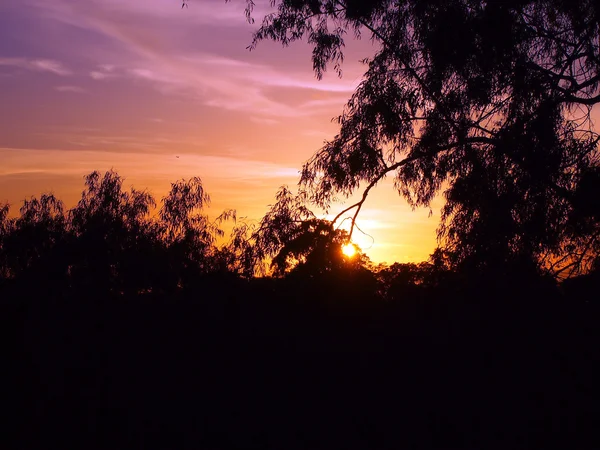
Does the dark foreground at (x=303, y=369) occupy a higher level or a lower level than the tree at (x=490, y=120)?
lower

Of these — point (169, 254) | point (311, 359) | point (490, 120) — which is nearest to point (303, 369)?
point (311, 359)

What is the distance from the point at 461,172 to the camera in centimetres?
971

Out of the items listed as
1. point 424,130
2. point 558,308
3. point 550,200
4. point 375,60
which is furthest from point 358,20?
point 558,308

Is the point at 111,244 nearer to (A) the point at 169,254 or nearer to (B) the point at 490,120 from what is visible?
(A) the point at 169,254

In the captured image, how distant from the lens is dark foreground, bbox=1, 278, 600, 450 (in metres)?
6.82

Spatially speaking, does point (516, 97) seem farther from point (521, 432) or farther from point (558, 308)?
point (521, 432)

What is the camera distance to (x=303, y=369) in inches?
323

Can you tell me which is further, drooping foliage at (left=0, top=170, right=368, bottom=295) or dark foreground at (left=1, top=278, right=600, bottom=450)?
drooping foliage at (left=0, top=170, right=368, bottom=295)

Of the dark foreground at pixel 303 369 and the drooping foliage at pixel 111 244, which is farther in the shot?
the drooping foliage at pixel 111 244

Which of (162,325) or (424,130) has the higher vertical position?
(424,130)

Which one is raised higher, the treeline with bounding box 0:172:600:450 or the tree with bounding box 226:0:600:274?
the tree with bounding box 226:0:600:274

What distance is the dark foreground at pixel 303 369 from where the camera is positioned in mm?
6816

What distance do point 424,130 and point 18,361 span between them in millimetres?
7106

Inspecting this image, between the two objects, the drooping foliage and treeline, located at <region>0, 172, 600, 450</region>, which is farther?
the drooping foliage
